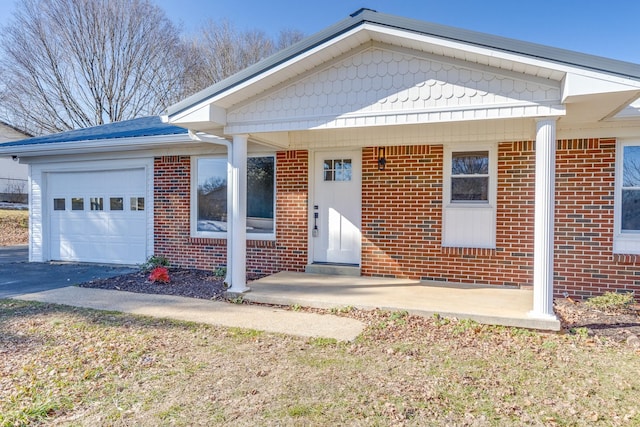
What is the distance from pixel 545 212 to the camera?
15.9 ft

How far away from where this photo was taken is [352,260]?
26.0ft

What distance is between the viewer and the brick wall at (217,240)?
808 centimetres

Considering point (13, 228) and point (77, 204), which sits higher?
point (77, 204)

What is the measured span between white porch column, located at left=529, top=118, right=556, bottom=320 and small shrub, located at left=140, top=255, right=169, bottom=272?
7040 mm

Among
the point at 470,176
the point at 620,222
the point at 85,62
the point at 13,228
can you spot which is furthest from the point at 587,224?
the point at 85,62

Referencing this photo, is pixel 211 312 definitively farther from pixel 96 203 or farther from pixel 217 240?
pixel 96 203

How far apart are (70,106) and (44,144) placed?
1524 centimetres

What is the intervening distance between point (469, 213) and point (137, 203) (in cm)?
694

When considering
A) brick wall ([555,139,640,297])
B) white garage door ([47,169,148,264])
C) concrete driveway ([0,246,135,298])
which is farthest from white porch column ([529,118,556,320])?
white garage door ([47,169,148,264])

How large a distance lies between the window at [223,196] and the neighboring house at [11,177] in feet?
65.5

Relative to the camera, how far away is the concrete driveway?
7.35m

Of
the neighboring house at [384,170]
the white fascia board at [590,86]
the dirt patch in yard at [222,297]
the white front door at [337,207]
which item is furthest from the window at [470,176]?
the white fascia board at [590,86]

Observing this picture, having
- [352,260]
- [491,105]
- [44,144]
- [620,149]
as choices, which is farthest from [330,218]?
[44,144]

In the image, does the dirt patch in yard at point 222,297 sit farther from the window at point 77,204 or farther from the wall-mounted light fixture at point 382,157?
the wall-mounted light fixture at point 382,157
